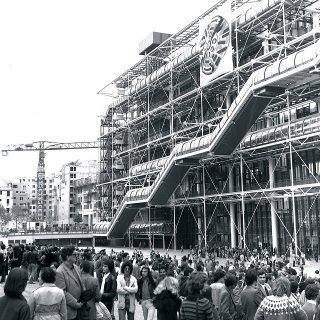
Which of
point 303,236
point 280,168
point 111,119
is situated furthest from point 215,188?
point 111,119

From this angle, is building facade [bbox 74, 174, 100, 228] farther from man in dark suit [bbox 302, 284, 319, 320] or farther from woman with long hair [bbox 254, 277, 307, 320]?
woman with long hair [bbox 254, 277, 307, 320]

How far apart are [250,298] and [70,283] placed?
1963mm

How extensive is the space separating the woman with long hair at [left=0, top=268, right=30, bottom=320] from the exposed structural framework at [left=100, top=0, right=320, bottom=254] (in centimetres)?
1648

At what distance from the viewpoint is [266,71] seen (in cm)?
2047

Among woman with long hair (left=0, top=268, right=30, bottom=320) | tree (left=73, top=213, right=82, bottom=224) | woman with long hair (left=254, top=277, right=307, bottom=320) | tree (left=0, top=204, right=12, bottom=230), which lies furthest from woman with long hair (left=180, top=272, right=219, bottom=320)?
tree (left=0, top=204, right=12, bottom=230)

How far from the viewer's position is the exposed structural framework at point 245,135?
21.2m

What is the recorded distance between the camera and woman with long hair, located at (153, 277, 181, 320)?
539 cm

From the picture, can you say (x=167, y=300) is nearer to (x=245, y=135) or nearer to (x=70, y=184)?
(x=245, y=135)

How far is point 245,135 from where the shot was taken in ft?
76.4

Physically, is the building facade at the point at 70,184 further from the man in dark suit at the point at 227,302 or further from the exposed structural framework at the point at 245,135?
→ the man in dark suit at the point at 227,302

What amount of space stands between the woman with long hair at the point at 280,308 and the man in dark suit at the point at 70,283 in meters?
1.94

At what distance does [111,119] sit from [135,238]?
11.9m

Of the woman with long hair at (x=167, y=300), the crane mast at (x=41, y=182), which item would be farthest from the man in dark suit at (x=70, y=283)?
the crane mast at (x=41, y=182)

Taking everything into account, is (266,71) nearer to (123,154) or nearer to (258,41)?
(258,41)
